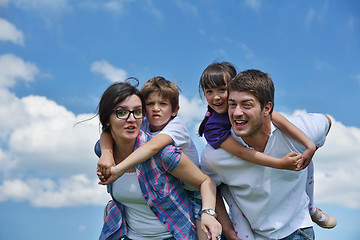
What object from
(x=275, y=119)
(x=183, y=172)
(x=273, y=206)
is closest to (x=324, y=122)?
(x=275, y=119)

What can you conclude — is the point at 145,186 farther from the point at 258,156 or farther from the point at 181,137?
the point at 258,156

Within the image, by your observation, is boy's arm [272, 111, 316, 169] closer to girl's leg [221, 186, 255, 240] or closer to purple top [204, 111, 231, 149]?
purple top [204, 111, 231, 149]

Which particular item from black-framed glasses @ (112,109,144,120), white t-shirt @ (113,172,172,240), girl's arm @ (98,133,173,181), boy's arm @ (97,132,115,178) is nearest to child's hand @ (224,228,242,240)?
white t-shirt @ (113,172,172,240)

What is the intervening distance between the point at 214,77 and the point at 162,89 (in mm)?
679

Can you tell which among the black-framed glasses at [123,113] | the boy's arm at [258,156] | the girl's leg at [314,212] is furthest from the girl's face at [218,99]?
the girl's leg at [314,212]

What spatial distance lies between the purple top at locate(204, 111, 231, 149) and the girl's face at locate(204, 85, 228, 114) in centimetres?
10

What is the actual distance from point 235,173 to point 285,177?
0.52 metres

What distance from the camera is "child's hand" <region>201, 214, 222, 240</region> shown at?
12.0ft

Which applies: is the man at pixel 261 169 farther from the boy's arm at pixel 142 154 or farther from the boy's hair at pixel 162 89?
the boy's hair at pixel 162 89

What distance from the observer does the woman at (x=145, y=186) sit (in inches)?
150

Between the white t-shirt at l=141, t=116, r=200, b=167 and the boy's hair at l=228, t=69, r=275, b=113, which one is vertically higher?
the boy's hair at l=228, t=69, r=275, b=113

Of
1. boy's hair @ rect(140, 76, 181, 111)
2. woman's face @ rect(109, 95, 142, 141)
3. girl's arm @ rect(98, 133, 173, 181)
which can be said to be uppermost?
boy's hair @ rect(140, 76, 181, 111)

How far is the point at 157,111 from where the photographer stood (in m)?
4.74

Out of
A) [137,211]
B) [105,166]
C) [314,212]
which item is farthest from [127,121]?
[314,212]
